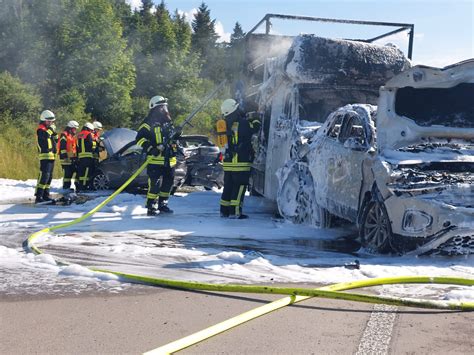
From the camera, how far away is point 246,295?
475 centimetres

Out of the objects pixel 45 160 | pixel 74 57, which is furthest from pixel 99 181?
pixel 74 57

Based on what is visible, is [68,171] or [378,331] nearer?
[378,331]

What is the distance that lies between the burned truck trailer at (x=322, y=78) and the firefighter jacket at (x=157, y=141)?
1699mm

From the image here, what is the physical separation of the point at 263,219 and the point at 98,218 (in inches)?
98.6

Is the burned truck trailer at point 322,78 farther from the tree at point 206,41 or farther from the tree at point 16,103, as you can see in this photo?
the tree at point 206,41

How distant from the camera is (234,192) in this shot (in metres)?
9.40

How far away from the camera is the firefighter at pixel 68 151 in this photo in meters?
13.3

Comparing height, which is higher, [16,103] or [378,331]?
[16,103]

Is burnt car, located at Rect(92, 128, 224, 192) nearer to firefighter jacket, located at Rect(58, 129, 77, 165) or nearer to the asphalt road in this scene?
firefighter jacket, located at Rect(58, 129, 77, 165)

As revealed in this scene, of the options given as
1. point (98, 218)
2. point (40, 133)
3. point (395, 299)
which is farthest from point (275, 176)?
point (395, 299)

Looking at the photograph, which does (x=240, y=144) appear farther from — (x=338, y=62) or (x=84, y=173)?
(x=84, y=173)

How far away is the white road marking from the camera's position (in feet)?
11.7

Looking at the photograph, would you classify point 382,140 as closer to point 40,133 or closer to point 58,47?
point 40,133

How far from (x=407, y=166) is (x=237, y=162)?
12.2 ft
